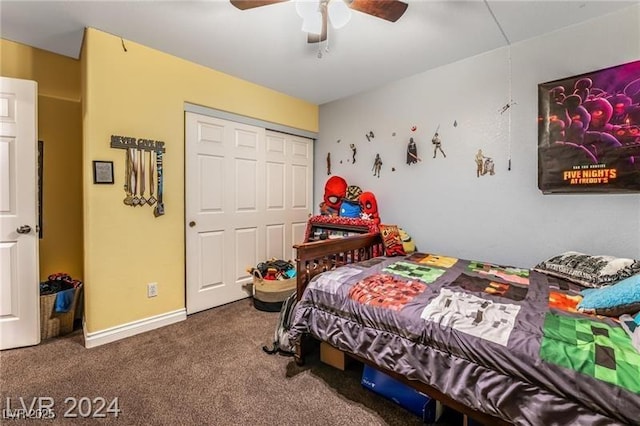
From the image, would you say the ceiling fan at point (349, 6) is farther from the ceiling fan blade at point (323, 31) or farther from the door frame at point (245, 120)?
the door frame at point (245, 120)

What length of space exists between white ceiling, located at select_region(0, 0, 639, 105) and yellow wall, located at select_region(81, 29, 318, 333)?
17cm

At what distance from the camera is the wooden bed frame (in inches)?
51.5

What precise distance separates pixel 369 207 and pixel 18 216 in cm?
300

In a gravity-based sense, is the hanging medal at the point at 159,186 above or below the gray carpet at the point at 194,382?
above

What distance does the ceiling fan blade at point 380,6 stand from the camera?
1.64 m

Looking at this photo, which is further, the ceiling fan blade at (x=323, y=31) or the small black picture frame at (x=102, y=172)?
the small black picture frame at (x=102, y=172)

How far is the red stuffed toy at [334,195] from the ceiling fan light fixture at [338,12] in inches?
73.7

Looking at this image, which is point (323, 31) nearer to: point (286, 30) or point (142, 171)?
point (286, 30)

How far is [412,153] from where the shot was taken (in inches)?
120

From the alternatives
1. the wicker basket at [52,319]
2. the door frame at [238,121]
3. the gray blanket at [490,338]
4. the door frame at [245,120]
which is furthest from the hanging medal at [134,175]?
the gray blanket at [490,338]

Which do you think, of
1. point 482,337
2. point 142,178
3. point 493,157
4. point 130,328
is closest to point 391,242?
point 493,157

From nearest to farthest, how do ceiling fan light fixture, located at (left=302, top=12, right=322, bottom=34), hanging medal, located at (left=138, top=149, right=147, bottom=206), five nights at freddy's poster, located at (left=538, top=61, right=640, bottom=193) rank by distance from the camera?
ceiling fan light fixture, located at (left=302, top=12, right=322, bottom=34) < five nights at freddy's poster, located at (left=538, top=61, right=640, bottom=193) < hanging medal, located at (left=138, top=149, right=147, bottom=206)

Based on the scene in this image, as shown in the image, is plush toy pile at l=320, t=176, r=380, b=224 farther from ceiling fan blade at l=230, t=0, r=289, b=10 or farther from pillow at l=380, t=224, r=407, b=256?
ceiling fan blade at l=230, t=0, r=289, b=10

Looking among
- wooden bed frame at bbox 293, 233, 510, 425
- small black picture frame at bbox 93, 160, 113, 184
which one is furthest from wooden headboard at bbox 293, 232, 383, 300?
small black picture frame at bbox 93, 160, 113, 184
